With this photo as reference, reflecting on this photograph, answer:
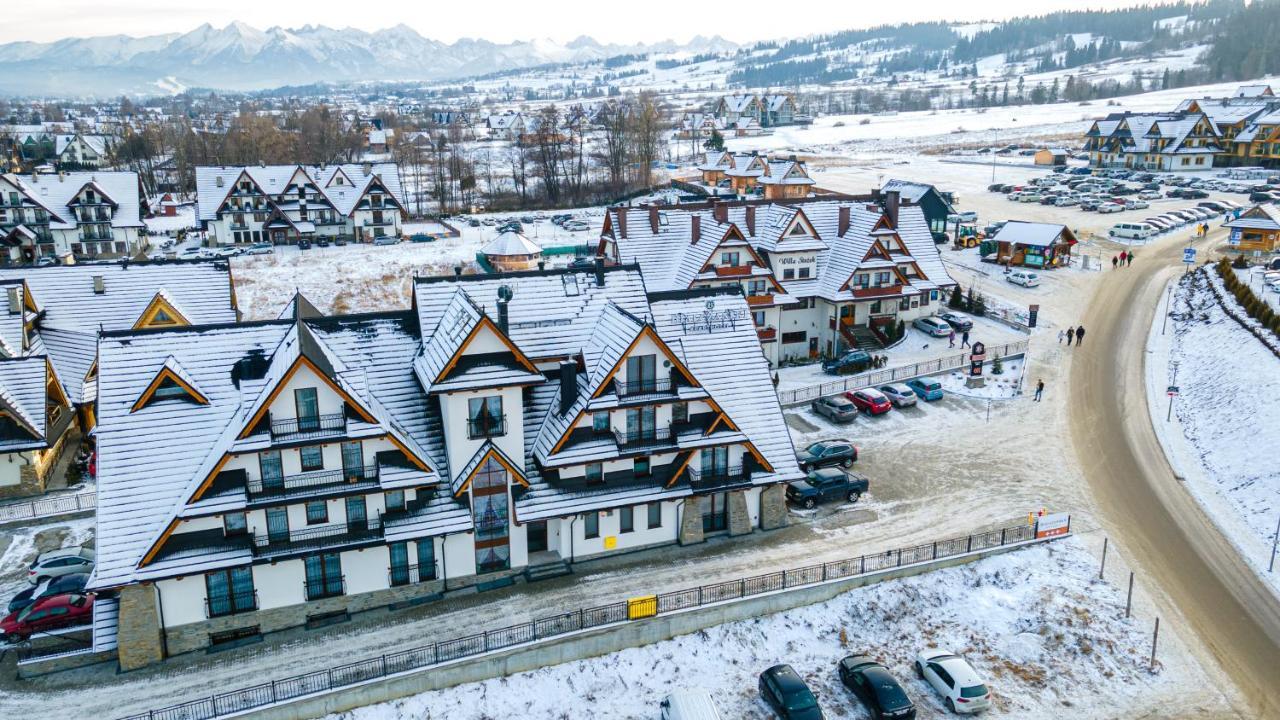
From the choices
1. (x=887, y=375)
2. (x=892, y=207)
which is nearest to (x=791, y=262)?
(x=892, y=207)

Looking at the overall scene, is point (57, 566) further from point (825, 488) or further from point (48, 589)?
point (825, 488)

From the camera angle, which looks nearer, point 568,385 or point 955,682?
point 955,682

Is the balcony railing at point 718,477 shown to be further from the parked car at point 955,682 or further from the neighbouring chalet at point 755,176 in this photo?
the neighbouring chalet at point 755,176

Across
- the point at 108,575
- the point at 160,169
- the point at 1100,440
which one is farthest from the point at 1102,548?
the point at 160,169

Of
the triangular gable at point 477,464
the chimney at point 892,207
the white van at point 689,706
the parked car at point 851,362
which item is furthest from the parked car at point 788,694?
the chimney at point 892,207

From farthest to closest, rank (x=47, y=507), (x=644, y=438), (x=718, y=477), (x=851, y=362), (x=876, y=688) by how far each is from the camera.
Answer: (x=851, y=362) → (x=47, y=507) → (x=718, y=477) → (x=644, y=438) → (x=876, y=688)

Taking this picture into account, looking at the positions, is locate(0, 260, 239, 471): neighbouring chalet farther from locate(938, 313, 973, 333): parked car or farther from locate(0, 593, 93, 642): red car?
locate(938, 313, 973, 333): parked car

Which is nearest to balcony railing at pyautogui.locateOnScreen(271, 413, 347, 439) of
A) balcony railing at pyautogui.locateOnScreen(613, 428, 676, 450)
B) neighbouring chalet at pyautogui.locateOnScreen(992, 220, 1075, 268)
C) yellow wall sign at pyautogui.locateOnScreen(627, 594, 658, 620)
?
balcony railing at pyautogui.locateOnScreen(613, 428, 676, 450)

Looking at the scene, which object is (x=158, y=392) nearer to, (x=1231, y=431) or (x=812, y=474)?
(x=812, y=474)
